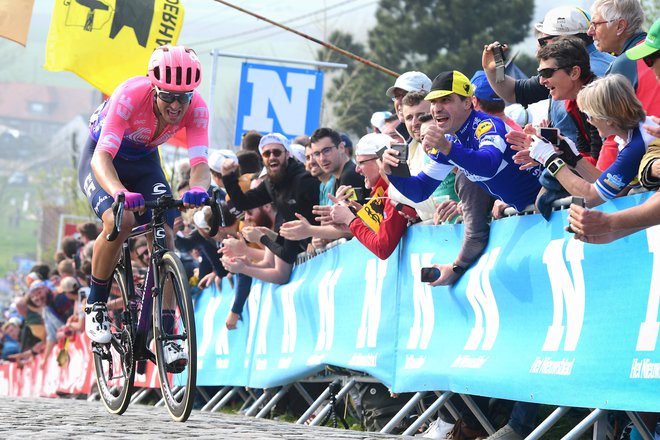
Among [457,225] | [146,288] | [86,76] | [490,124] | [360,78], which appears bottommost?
[146,288]

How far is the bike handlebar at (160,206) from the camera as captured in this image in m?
7.08

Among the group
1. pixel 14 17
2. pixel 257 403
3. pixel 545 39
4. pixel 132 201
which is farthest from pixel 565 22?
pixel 14 17

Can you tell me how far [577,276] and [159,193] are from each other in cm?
340

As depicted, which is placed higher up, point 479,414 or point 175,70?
point 175,70

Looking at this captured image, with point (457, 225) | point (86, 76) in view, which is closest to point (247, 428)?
point (457, 225)

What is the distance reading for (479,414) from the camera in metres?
7.02

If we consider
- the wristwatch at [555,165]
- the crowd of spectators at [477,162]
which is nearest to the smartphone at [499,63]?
the crowd of spectators at [477,162]

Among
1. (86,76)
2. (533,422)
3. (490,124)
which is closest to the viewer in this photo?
(533,422)

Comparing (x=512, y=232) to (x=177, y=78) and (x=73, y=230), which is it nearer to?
(x=177, y=78)

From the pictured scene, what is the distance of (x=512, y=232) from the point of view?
6688 millimetres

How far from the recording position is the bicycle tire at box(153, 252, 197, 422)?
277 inches

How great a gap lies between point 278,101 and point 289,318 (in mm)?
7262

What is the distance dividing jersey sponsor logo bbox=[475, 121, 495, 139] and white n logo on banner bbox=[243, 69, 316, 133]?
9824mm

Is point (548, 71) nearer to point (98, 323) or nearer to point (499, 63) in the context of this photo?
point (499, 63)
